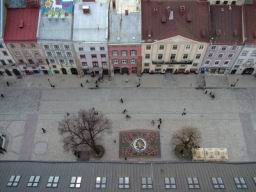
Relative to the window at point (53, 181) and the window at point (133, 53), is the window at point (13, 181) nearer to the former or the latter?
the window at point (53, 181)

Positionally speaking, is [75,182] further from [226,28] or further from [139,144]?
[226,28]

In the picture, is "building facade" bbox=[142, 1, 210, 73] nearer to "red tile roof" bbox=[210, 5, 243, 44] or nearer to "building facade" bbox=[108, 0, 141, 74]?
"building facade" bbox=[108, 0, 141, 74]

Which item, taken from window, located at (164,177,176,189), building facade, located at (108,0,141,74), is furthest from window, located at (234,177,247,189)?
building facade, located at (108,0,141,74)

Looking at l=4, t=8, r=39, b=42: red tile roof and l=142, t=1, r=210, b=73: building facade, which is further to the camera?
l=4, t=8, r=39, b=42: red tile roof

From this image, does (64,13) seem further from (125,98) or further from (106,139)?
(106,139)

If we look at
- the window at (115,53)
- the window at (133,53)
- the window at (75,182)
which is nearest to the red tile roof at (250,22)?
the window at (133,53)

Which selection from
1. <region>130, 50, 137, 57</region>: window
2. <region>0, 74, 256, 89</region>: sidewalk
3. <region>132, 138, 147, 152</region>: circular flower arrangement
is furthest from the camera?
<region>0, 74, 256, 89</region>: sidewalk

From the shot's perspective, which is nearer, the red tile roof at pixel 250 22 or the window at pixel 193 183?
the window at pixel 193 183
